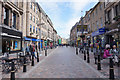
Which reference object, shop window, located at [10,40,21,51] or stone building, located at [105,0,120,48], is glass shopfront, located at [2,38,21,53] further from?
stone building, located at [105,0,120,48]

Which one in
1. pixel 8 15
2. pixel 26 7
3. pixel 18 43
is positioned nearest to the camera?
pixel 8 15

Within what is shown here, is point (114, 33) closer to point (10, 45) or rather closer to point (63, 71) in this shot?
point (63, 71)

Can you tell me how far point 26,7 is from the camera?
22781 millimetres

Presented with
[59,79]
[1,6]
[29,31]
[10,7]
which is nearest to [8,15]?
[10,7]

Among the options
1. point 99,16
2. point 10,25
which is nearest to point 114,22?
point 99,16

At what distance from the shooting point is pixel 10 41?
17.0 metres

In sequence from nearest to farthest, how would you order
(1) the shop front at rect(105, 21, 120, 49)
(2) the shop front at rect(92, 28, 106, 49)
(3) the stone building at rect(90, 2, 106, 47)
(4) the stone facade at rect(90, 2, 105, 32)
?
(1) the shop front at rect(105, 21, 120, 49) → (2) the shop front at rect(92, 28, 106, 49) → (3) the stone building at rect(90, 2, 106, 47) → (4) the stone facade at rect(90, 2, 105, 32)

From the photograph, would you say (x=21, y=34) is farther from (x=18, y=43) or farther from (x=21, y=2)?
(x=21, y=2)

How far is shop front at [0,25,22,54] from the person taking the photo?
1462 cm

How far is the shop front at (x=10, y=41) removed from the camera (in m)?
14.6

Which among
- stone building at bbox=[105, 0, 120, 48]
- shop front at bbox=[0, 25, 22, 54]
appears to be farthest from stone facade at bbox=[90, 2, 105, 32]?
shop front at bbox=[0, 25, 22, 54]

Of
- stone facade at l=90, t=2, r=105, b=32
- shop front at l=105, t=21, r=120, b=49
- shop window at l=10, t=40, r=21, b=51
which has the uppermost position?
stone facade at l=90, t=2, r=105, b=32

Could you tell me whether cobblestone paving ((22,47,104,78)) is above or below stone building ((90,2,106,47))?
below

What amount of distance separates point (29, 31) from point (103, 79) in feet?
69.8
